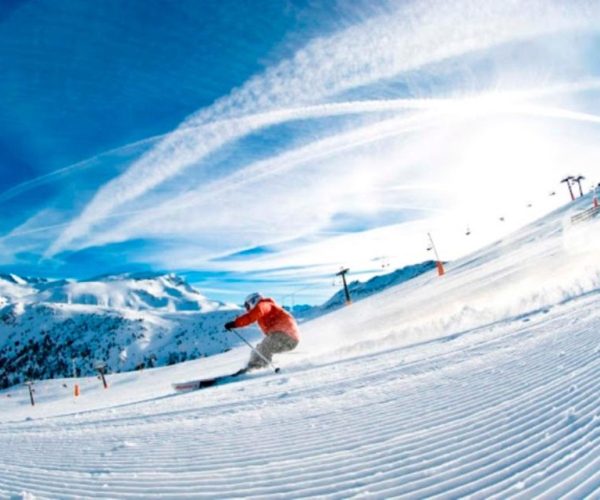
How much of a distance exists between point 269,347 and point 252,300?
134cm

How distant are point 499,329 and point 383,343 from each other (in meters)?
3.42

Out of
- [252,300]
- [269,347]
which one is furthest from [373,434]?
[252,300]

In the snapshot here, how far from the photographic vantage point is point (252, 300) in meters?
12.0

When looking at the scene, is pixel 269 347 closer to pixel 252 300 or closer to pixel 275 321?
pixel 275 321

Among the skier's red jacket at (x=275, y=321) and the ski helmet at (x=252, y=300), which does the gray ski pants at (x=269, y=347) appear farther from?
the ski helmet at (x=252, y=300)

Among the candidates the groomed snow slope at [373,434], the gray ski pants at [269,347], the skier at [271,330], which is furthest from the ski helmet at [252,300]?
the groomed snow slope at [373,434]

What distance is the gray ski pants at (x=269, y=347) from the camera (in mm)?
11898

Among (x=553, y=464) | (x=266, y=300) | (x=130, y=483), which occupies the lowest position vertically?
(x=553, y=464)

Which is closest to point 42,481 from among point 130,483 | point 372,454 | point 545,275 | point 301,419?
point 130,483

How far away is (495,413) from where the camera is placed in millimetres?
4137

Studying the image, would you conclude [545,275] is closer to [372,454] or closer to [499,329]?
[499,329]

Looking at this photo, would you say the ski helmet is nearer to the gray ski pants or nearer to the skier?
the skier

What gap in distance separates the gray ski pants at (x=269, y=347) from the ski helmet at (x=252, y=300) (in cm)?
95

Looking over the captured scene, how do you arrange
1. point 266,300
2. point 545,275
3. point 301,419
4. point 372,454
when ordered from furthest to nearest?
point 545,275
point 266,300
point 301,419
point 372,454
